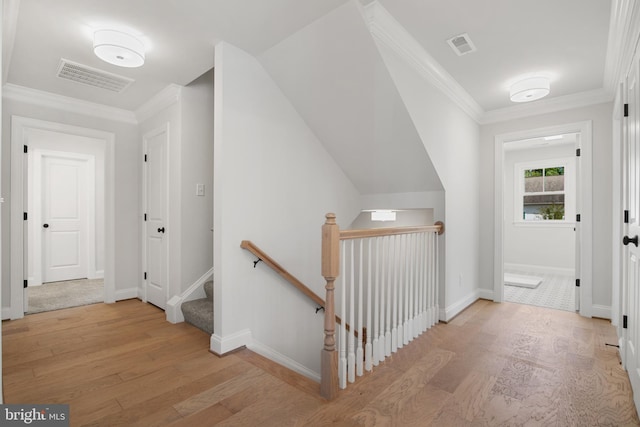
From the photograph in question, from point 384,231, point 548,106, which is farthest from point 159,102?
point 548,106

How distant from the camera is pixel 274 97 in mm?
2848

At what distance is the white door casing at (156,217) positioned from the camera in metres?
3.51

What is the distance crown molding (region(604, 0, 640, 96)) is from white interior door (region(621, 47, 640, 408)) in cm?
18

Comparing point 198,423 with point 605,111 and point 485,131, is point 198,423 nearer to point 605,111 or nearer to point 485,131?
point 485,131

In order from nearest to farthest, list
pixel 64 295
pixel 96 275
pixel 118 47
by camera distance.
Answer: pixel 118 47
pixel 64 295
pixel 96 275

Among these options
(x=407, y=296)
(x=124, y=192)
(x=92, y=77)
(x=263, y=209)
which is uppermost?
(x=92, y=77)

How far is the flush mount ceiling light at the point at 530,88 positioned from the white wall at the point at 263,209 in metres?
2.03

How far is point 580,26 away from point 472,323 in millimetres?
2675

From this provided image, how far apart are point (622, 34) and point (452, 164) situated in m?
1.58

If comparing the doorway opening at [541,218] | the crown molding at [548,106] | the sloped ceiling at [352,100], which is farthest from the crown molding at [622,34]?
the doorway opening at [541,218]

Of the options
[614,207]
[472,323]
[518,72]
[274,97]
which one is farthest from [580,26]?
[472,323]

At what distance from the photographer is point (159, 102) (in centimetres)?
353

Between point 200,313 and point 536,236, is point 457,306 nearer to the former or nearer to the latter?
point 200,313

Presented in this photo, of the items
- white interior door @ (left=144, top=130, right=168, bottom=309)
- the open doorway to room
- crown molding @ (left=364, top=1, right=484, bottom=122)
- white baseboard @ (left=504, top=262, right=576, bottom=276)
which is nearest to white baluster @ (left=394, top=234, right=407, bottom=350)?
crown molding @ (left=364, top=1, right=484, bottom=122)
